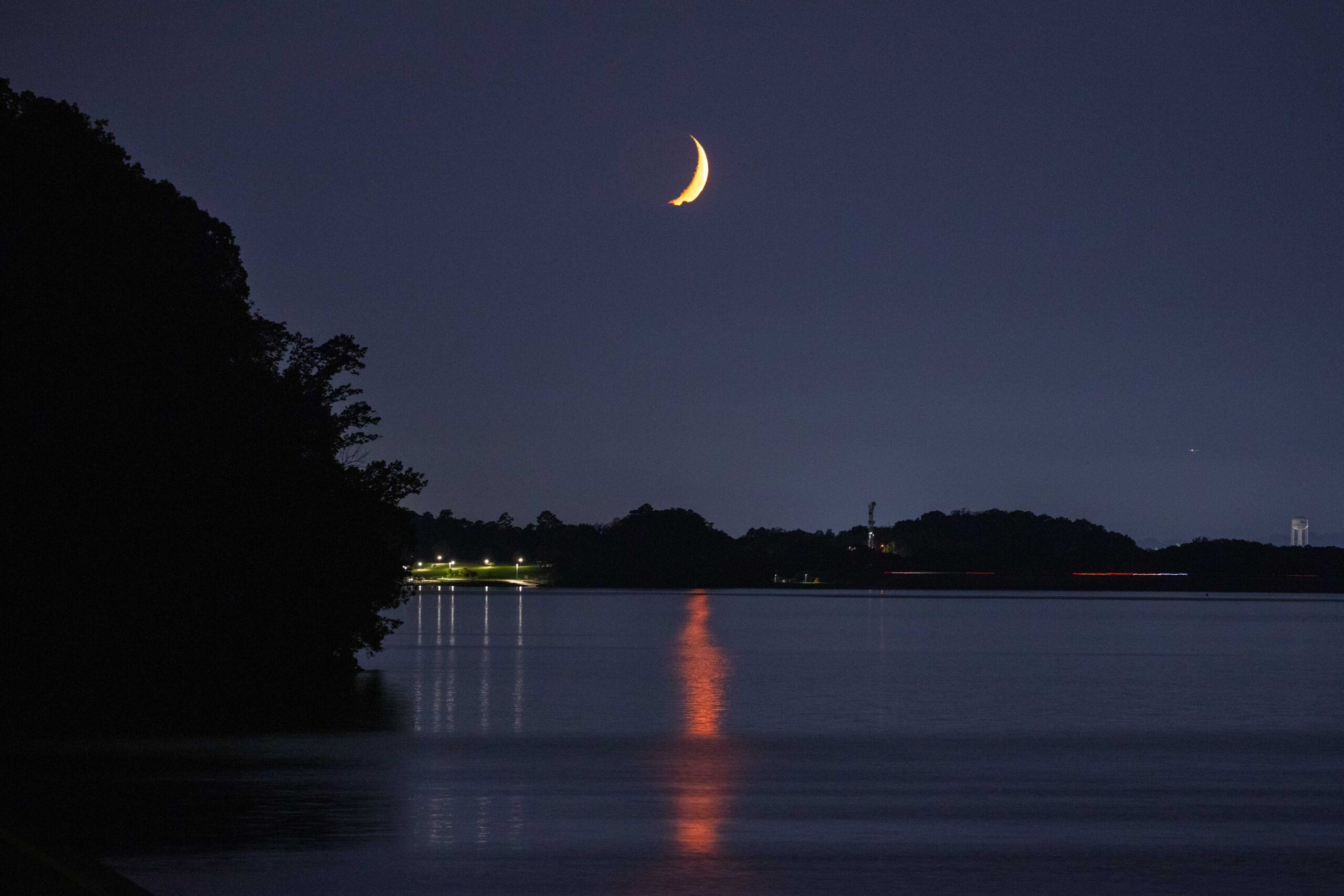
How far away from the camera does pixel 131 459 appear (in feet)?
101

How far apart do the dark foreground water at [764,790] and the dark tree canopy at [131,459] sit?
4601 millimetres

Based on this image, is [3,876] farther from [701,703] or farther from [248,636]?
[701,703]

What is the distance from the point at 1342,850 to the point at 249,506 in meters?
23.1

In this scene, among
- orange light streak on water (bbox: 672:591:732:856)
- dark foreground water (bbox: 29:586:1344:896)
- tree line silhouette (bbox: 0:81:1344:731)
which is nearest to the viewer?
dark foreground water (bbox: 29:586:1344:896)

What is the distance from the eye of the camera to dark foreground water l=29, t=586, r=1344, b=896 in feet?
48.7

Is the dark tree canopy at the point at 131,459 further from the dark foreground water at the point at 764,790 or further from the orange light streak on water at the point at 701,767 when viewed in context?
the orange light streak on water at the point at 701,767

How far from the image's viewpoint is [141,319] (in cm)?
3133

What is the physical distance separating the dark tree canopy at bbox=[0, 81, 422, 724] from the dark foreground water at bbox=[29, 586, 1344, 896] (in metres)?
4.60

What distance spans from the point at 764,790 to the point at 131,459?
15482mm

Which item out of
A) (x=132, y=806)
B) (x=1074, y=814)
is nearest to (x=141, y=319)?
(x=132, y=806)

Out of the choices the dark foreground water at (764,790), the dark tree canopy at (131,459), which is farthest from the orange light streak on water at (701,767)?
the dark tree canopy at (131,459)

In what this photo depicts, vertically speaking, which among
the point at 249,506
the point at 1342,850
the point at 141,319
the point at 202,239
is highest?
the point at 202,239

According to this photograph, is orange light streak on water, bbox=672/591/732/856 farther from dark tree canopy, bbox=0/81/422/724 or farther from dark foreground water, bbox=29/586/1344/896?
dark tree canopy, bbox=0/81/422/724

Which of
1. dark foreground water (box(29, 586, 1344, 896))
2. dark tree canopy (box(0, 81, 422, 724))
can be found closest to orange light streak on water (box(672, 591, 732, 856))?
dark foreground water (box(29, 586, 1344, 896))
